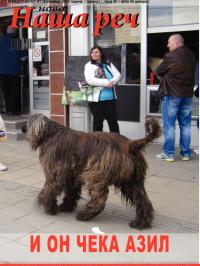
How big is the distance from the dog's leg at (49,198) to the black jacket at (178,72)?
3.12m

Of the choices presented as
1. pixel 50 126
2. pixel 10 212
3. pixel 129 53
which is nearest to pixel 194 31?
pixel 129 53

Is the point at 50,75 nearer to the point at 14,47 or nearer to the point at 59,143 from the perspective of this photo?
the point at 14,47

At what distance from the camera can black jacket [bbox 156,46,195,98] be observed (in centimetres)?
704

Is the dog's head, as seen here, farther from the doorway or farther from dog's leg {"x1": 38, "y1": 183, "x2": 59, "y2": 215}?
the doorway

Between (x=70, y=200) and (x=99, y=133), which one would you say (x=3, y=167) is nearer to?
(x=70, y=200)

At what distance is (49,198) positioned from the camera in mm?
4812

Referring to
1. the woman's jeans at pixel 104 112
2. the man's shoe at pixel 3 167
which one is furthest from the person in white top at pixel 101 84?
the man's shoe at pixel 3 167

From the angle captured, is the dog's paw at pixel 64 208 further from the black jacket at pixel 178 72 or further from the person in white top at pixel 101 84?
the black jacket at pixel 178 72

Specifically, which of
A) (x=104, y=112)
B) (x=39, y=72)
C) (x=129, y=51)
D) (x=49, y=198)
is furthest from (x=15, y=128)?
(x=49, y=198)

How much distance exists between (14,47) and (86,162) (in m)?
6.62

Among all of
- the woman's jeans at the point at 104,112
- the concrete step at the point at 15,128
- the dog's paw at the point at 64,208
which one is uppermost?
the woman's jeans at the point at 104,112

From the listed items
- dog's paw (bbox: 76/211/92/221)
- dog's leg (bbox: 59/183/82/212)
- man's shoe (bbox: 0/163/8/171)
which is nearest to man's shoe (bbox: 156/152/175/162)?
man's shoe (bbox: 0/163/8/171)

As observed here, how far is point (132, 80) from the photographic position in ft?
29.1

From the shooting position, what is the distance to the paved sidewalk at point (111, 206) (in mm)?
4613
